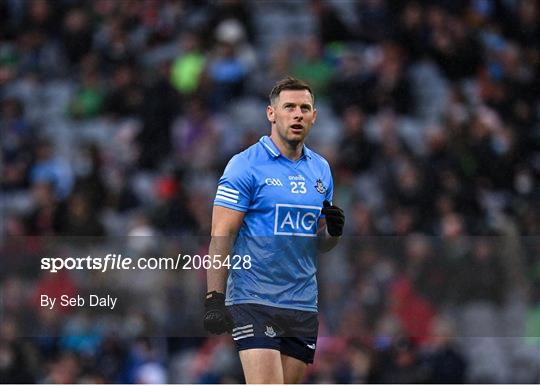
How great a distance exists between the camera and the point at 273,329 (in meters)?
7.55

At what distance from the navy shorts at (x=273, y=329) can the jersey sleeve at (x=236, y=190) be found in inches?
20.7

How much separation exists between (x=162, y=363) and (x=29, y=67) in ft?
18.7

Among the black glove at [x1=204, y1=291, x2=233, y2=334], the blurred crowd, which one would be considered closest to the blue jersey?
the black glove at [x1=204, y1=291, x2=233, y2=334]

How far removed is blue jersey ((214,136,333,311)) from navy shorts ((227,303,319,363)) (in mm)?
40

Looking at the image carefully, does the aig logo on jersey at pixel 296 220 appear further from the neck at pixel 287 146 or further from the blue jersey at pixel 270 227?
the neck at pixel 287 146

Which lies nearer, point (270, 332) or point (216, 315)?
point (216, 315)

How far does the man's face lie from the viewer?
25.2 feet

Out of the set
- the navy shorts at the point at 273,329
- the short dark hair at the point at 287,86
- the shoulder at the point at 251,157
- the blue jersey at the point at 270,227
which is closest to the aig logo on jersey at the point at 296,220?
the blue jersey at the point at 270,227

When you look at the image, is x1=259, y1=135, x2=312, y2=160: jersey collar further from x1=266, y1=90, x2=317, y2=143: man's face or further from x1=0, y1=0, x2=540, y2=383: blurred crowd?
x1=0, y1=0, x2=540, y2=383: blurred crowd

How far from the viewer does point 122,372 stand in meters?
12.2

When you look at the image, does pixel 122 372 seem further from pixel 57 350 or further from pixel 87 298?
pixel 87 298

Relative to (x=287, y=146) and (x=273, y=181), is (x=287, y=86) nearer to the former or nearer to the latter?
(x=287, y=146)

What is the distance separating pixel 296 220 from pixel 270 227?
0.15 meters

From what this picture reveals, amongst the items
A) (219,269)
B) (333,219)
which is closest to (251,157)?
(333,219)
